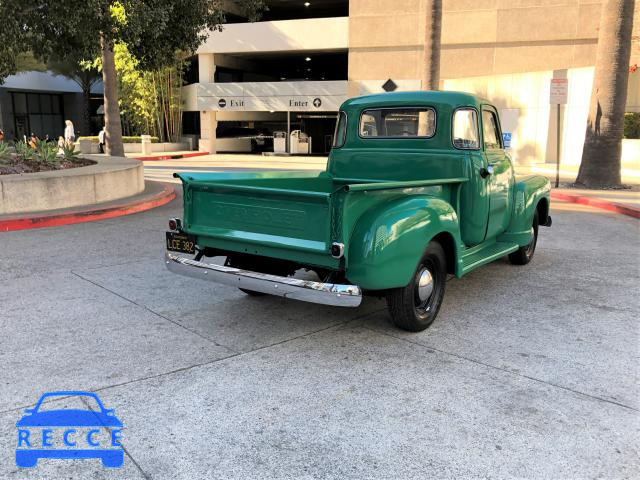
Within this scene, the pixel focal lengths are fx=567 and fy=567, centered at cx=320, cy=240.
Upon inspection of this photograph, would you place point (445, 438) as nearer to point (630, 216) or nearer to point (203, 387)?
point (203, 387)

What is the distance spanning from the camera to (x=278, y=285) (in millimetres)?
4203

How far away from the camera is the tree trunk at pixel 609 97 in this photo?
13.2m

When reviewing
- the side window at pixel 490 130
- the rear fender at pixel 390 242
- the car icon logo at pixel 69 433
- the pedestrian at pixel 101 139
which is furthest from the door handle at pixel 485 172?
the pedestrian at pixel 101 139

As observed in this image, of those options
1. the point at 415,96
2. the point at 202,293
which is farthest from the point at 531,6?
the point at 202,293

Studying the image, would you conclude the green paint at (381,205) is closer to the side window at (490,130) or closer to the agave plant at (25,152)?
the side window at (490,130)

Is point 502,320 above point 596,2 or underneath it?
underneath

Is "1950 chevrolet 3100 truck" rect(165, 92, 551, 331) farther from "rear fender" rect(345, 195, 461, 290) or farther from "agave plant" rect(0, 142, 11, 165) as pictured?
"agave plant" rect(0, 142, 11, 165)

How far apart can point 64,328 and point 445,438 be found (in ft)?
10.7

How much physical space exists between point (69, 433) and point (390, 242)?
2399 millimetres

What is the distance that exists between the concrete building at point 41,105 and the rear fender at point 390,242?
137 ft

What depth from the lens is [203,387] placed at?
3.70 m

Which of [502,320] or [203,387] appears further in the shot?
[502,320]

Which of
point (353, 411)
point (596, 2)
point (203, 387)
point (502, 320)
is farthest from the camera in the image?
point (596, 2)

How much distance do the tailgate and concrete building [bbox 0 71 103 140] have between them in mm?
40736
